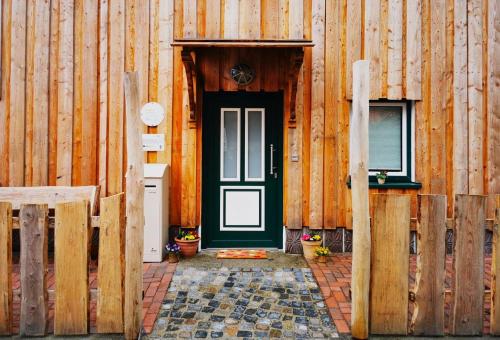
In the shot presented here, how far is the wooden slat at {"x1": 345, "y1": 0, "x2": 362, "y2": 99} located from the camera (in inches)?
199

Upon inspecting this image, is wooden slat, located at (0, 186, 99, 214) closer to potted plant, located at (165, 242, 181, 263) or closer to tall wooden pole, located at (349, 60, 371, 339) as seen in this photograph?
potted plant, located at (165, 242, 181, 263)

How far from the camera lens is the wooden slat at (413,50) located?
16.6 ft

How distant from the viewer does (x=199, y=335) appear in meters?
2.77

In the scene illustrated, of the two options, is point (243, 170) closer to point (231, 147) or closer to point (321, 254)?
point (231, 147)

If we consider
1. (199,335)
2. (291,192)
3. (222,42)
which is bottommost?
(199,335)

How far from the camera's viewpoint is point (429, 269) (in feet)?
8.89

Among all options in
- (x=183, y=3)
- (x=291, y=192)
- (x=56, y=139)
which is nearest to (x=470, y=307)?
(x=291, y=192)

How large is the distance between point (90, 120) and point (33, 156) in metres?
1.02

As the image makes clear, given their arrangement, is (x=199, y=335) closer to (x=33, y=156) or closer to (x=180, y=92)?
(x=180, y=92)

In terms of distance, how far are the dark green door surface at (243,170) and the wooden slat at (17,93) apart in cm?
277

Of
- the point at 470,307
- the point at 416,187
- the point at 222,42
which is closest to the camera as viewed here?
the point at 470,307

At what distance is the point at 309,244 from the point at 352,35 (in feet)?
10.6

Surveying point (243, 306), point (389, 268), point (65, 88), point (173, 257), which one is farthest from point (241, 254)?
point (65, 88)

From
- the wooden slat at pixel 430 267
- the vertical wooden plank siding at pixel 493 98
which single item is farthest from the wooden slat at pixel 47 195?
the vertical wooden plank siding at pixel 493 98
